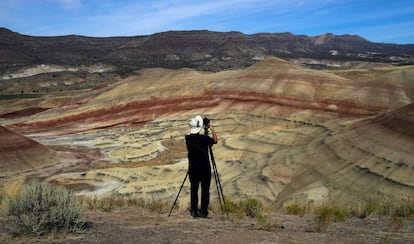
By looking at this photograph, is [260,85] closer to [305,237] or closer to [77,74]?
[305,237]

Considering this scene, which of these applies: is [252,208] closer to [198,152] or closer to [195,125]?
[198,152]

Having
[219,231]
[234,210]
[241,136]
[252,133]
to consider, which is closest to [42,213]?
[219,231]

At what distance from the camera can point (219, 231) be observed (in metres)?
8.09

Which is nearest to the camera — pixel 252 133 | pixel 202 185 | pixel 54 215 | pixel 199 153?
pixel 54 215

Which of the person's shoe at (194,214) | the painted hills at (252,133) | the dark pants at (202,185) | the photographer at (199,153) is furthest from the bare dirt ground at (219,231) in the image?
the painted hills at (252,133)

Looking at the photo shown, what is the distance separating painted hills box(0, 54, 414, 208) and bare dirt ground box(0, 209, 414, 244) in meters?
7.70

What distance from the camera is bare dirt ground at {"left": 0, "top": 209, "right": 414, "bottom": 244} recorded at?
295 inches

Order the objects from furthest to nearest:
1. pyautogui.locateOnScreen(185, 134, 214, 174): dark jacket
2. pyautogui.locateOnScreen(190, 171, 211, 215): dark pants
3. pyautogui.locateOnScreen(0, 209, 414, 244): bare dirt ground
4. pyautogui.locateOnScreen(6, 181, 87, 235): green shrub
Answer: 1. pyautogui.locateOnScreen(190, 171, 211, 215): dark pants
2. pyautogui.locateOnScreen(185, 134, 214, 174): dark jacket
3. pyautogui.locateOnScreen(6, 181, 87, 235): green shrub
4. pyautogui.locateOnScreen(0, 209, 414, 244): bare dirt ground

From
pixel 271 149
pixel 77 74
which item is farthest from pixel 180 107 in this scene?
pixel 77 74

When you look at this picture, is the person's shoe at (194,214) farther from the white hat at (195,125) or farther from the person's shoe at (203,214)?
the white hat at (195,125)

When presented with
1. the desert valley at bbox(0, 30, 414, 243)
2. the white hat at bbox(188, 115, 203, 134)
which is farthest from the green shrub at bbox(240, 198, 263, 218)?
the desert valley at bbox(0, 30, 414, 243)

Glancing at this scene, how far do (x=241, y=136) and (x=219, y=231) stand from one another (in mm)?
29680

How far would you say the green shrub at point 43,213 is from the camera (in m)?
7.73

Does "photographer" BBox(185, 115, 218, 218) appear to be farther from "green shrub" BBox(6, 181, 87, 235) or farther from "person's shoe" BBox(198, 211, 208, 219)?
"green shrub" BBox(6, 181, 87, 235)
